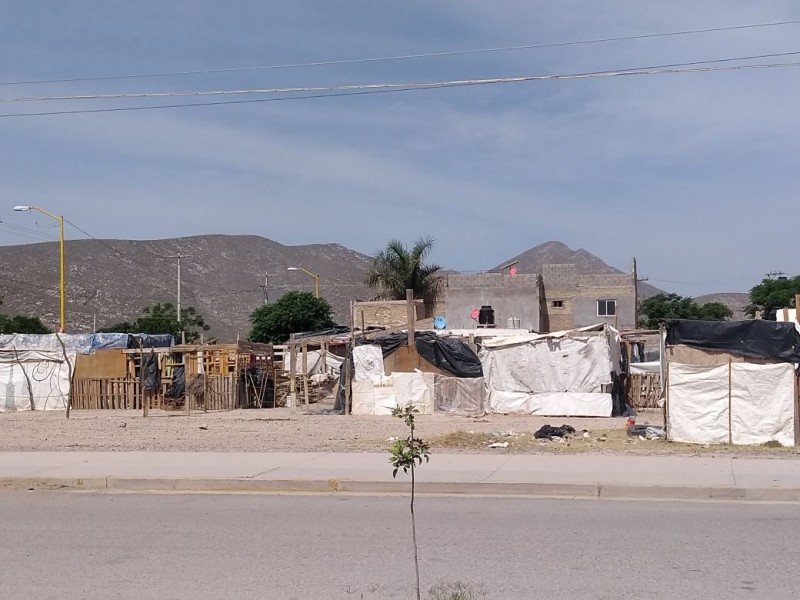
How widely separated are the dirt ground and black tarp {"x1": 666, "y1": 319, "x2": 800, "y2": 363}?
2.25 meters

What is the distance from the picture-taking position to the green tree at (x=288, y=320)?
199 ft

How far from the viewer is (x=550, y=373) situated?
28.4 metres

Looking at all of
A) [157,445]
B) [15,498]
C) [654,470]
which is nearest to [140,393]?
[157,445]

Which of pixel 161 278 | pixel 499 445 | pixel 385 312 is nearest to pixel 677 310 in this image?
pixel 385 312

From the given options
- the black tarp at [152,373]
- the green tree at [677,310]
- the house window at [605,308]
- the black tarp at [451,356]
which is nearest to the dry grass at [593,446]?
the black tarp at [451,356]

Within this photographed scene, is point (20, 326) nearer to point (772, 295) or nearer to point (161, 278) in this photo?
point (161, 278)

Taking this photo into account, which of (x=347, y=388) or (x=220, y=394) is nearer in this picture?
(x=347, y=388)

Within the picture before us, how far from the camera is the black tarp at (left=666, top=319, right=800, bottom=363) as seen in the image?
1855cm

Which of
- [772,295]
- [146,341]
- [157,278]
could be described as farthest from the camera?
[157,278]

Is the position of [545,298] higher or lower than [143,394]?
higher

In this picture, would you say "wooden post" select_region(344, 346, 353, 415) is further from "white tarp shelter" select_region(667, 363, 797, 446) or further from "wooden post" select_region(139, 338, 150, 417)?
"white tarp shelter" select_region(667, 363, 797, 446)

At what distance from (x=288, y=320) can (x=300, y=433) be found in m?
38.7

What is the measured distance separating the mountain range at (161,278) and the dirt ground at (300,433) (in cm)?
5209

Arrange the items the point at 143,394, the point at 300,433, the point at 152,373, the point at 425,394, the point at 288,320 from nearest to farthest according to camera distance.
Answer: the point at 300,433 → the point at 425,394 → the point at 143,394 → the point at 152,373 → the point at 288,320
